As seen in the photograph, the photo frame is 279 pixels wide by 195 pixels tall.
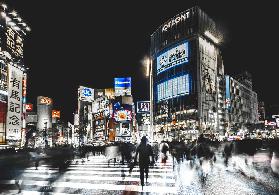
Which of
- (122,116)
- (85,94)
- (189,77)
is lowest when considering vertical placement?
(122,116)

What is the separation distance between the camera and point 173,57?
4791 inches

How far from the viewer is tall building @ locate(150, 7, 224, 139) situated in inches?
4405

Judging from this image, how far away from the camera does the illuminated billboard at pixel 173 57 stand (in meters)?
118

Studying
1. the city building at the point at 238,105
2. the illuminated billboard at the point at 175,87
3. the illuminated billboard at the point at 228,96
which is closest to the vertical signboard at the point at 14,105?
the illuminated billboard at the point at 175,87

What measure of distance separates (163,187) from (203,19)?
115681mm

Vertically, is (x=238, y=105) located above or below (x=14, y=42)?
below

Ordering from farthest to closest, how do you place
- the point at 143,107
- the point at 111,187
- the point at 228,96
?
the point at 228,96, the point at 143,107, the point at 111,187

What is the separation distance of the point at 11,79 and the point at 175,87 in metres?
81.9

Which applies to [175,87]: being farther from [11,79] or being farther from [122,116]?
[11,79]

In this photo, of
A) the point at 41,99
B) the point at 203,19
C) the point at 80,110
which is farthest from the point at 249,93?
the point at 41,99

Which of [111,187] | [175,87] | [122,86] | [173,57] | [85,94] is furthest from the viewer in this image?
[173,57]

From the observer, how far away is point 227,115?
12862 cm

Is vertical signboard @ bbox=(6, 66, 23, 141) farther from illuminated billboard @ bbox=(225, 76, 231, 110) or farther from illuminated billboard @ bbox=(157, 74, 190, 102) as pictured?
illuminated billboard @ bbox=(225, 76, 231, 110)

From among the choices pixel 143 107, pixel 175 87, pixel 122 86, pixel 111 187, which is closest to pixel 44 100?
pixel 175 87
